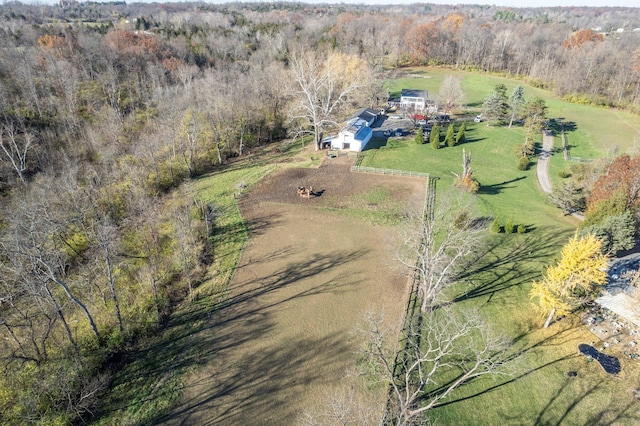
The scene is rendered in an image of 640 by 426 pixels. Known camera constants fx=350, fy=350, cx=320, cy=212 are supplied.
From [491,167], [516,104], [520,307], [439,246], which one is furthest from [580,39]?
[520,307]

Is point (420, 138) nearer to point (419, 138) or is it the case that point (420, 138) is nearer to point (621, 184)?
point (419, 138)

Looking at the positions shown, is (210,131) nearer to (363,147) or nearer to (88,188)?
(88,188)

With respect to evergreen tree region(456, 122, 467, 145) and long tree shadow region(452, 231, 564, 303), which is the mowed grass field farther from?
evergreen tree region(456, 122, 467, 145)

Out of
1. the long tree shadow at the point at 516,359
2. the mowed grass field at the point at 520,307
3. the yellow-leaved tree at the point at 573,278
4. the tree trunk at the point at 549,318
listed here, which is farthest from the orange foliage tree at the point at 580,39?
the long tree shadow at the point at 516,359

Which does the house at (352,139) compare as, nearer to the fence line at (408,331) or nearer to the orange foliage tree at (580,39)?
the fence line at (408,331)

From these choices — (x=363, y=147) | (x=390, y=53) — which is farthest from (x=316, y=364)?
(x=390, y=53)

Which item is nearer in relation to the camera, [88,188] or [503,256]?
[503,256]
